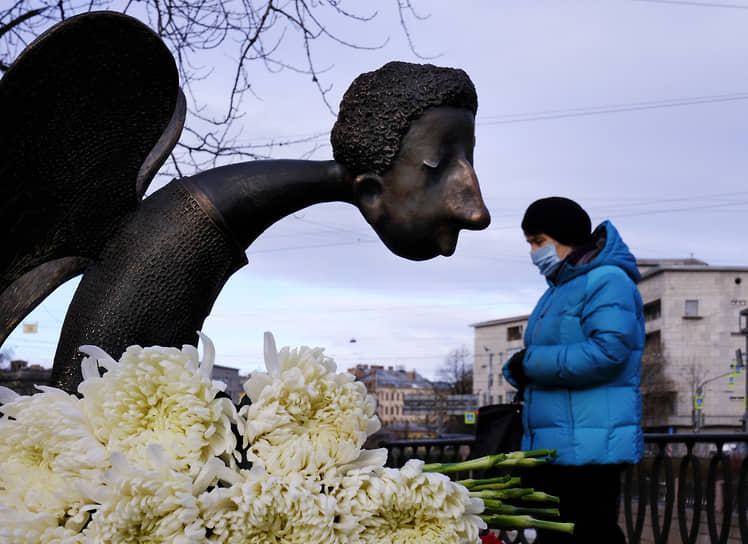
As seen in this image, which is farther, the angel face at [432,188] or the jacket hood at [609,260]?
the jacket hood at [609,260]

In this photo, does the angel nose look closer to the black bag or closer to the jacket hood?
the jacket hood

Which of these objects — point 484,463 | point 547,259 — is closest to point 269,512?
point 484,463

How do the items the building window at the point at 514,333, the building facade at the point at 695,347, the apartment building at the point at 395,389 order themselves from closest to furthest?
the building facade at the point at 695,347 < the building window at the point at 514,333 < the apartment building at the point at 395,389

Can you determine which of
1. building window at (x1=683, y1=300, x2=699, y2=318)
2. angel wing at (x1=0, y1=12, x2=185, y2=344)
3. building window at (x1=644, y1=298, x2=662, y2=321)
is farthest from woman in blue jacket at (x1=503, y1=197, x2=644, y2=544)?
building window at (x1=644, y1=298, x2=662, y2=321)

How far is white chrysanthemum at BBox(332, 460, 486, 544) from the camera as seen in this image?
3.25 ft

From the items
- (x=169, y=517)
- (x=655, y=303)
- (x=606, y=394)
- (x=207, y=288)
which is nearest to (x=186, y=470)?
(x=169, y=517)

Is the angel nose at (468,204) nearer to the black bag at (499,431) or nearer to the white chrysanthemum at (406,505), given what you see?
the white chrysanthemum at (406,505)

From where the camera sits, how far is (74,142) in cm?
166

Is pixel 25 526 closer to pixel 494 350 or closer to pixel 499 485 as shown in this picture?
pixel 499 485

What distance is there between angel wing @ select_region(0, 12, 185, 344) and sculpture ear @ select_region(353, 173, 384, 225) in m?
0.46

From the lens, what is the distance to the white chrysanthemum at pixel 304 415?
3.22ft

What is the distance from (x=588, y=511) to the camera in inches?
132

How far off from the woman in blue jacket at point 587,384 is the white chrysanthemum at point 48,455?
2573mm

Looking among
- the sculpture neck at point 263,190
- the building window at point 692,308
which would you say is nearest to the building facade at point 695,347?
the building window at point 692,308
